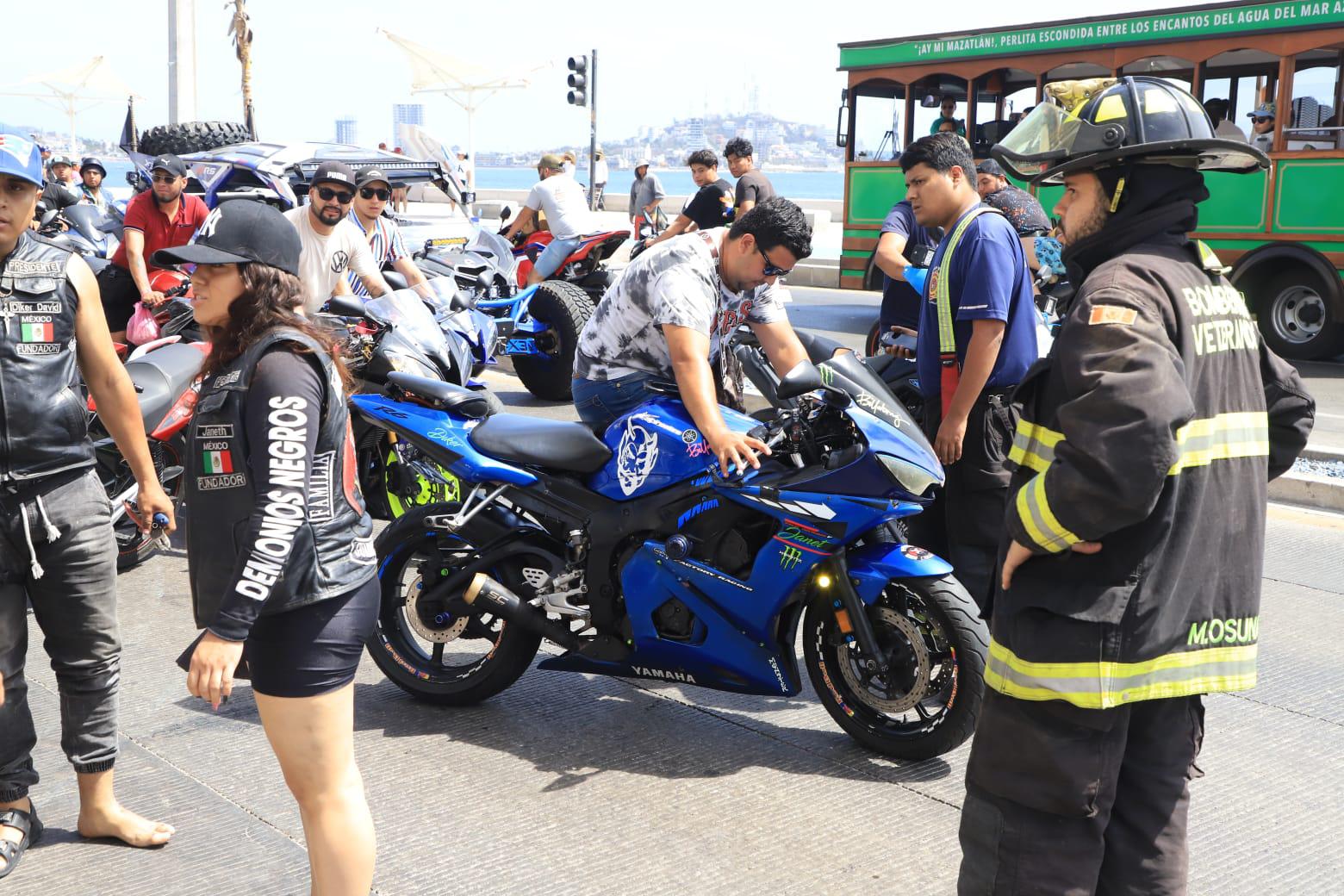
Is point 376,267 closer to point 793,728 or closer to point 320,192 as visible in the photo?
point 320,192

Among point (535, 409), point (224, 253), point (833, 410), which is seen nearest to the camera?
point (224, 253)

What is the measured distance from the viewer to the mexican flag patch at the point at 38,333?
134 inches

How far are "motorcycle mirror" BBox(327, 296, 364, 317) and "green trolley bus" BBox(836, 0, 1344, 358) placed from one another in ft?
27.6

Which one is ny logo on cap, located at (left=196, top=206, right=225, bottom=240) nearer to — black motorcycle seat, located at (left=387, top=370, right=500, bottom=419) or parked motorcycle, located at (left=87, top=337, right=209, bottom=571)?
black motorcycle seat, located at (left=387, top=370, right=500, bottom=419)

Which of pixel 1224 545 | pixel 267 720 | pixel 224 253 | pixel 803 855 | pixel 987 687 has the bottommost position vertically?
pixel 803 855

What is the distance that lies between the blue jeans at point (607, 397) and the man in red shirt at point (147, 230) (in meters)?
4.49

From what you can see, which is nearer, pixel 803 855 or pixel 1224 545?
pixel 1224 545

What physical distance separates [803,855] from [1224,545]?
1599 millimetres

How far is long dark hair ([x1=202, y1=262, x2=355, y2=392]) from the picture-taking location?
A: 2807 millimetres

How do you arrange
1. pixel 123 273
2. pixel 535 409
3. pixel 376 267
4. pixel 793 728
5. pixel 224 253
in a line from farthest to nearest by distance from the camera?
pixel 535 409 → pixel 123 273 → pixel 376 267 → pixel 793 728 → pixel 224 253

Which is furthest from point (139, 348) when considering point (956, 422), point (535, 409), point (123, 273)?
point (956, 422)

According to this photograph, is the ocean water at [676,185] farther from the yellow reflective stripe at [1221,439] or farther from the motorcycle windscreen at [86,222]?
the yellow reflective stripe at [1221,439]

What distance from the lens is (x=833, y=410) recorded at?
4.05m

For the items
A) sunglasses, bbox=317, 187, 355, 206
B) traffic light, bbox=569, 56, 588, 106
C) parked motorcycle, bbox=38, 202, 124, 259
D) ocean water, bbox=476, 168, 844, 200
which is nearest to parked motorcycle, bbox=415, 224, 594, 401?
sunglasses, bbox=317, 187, 355, 206
